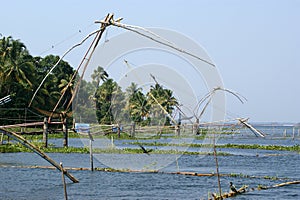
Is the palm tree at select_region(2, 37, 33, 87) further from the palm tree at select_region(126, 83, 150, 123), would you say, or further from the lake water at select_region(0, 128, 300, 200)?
the lake water at select_region(0, 128, 300, 200)

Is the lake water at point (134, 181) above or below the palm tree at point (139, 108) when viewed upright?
below

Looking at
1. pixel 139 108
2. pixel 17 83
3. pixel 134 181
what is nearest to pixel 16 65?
pixel 17 83

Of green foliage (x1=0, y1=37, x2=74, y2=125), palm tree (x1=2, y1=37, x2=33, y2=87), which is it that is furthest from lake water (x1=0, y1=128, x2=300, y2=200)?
palm tree (x1=2, y1=37, x2=33, y2=87)

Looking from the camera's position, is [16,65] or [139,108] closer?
[16,65]

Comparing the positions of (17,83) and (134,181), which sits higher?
(17,83)

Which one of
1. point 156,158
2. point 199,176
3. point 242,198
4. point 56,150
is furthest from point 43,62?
point 242,198

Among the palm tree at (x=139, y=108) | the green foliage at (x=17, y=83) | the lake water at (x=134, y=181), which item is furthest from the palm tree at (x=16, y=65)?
the lake water at (x=134, y=181)

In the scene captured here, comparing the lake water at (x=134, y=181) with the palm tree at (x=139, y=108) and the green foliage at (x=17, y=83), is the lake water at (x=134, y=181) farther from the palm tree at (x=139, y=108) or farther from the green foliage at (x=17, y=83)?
the palm tree at (x=139, y=108)

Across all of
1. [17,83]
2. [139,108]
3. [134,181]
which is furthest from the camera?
[139,108]

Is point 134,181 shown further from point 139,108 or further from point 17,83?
point 139,108

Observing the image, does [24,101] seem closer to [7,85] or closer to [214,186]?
[7,85]

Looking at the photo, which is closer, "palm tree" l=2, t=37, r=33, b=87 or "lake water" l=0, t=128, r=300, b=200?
Answer: "lake water" l=0, t=128, r=300, b=200

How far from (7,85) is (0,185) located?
22.2 meters

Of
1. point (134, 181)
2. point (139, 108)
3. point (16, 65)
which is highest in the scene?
point (16, 65)
